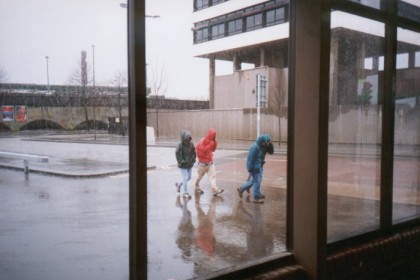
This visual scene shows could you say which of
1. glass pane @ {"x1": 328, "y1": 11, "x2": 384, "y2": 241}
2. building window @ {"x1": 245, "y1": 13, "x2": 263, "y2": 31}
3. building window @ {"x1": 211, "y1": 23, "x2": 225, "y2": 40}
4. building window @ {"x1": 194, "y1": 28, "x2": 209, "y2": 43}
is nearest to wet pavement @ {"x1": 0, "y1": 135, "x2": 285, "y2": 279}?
glass pane @ {"x1": 328, "y1": 11, "x2": 384, "y2": 241}

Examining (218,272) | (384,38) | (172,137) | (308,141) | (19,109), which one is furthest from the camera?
(172,137)

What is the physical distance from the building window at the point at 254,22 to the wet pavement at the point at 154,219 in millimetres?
21483

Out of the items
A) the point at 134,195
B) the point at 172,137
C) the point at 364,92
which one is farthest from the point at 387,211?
the point at 172,137

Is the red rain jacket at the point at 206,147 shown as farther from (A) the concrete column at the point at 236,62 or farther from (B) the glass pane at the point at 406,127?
(A) the concrete column at the point at 236,62

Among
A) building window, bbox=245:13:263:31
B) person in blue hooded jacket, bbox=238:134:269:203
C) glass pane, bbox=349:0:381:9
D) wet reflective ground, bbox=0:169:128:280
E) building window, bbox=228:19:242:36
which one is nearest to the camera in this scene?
glass pane, bbox=349:0:381:9

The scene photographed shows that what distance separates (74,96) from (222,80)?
2714 cm

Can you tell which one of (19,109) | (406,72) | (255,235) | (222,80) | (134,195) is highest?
(222,80)

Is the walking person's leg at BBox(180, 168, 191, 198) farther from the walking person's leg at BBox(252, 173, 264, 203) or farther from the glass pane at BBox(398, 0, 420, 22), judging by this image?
the glass pane at BBox(398, 0, 420, 22)

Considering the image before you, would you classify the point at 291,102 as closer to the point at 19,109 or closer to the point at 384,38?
the point at 384,38

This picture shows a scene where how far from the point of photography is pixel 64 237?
6.17m

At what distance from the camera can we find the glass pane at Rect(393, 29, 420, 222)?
4855mm

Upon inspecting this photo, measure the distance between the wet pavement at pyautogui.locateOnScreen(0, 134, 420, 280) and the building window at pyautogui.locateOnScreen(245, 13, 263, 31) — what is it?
21.5 meters

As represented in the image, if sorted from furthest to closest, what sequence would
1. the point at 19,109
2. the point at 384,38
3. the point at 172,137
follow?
the point at 172,137 < the point at 384,38 < the point at 19,109

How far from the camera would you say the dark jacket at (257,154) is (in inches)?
351
